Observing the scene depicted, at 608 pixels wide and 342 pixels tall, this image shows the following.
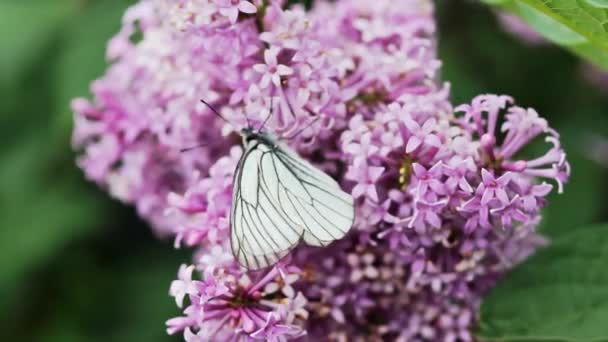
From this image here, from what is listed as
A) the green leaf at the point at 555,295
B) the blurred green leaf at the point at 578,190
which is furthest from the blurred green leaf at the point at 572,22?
the blurred green leaf at the point at 578,190

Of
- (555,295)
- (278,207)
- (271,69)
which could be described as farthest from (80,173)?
(555,295)

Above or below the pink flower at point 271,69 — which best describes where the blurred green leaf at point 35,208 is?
below

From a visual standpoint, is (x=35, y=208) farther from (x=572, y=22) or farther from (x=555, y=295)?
(x=572, y=22)

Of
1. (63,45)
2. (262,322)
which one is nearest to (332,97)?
(262,322)

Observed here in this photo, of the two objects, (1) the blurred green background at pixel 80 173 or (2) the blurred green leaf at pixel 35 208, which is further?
(2) the blurred green leaf at pixel 35 208

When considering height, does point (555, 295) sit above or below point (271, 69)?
below

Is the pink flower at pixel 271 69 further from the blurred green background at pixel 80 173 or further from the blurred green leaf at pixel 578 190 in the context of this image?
the blurred green leaf at pixel 578 190

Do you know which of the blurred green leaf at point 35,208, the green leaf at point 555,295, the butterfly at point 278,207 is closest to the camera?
the butterfly at point 278,207

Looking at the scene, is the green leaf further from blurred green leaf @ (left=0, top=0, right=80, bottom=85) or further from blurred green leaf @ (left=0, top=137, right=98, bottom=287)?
blurred green leaf @ (left=0, top=0, right=80, bottom=85)
